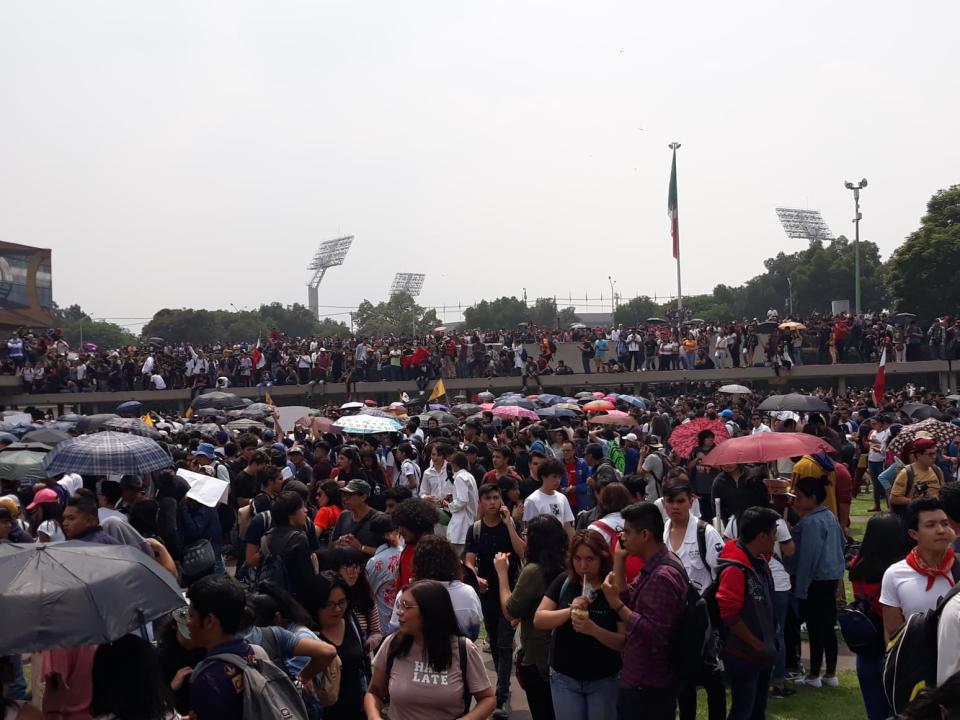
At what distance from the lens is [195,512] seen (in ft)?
31.4

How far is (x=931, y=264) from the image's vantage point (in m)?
44.3

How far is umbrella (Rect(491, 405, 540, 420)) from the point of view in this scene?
65.1ft

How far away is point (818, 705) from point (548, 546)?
9.06 ft

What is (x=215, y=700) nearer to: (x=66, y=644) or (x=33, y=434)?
(x=66, y=644)

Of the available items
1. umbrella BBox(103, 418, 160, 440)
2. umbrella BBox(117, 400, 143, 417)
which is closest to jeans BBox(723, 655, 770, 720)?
umbrella BBox(103, 418, 160, 440)

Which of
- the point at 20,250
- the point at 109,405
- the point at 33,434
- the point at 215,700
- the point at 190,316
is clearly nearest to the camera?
the point at 215,700

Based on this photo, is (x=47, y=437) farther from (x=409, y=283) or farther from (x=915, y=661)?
(x=409, y=283)

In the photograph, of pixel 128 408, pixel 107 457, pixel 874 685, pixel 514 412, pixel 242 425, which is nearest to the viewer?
pixel 874 685

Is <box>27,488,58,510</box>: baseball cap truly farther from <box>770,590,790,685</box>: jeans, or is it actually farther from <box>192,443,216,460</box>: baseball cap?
<box>770,590,790,685</box>: jeans

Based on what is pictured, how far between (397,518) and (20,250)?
167ft

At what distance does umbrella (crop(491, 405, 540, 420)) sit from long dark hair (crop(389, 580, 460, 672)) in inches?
601

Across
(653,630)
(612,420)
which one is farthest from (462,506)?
(612,420)

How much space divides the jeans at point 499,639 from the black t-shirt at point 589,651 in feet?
6.51

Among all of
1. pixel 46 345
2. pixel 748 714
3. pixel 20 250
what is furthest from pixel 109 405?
pixel 748 714
